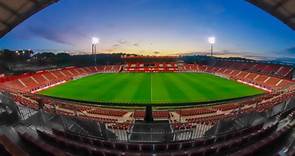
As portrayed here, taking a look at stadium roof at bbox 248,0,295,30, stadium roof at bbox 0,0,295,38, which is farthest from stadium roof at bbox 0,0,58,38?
stadium roof at bbox 248,0,295,30

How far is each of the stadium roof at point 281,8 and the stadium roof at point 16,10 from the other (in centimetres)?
608

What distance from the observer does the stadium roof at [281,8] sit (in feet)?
18.2

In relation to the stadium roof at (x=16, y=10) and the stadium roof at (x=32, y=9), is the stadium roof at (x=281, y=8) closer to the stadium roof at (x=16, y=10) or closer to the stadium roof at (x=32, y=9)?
the stadium roof at (x=32, y=9)

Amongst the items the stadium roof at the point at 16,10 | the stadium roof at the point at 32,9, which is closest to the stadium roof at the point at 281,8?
the stadium roof at the point at 32,9

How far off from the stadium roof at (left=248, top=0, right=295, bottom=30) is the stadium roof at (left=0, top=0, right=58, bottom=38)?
608 cm

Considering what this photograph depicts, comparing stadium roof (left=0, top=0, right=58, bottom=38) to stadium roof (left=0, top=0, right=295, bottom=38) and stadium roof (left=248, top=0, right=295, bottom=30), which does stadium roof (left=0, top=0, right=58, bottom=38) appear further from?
→ stadium roof (left=248, top=0, right=295, bottom=30)

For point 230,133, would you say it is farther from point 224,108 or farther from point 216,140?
point 224,108

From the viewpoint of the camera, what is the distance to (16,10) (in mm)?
5887

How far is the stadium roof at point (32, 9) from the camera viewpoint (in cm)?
558

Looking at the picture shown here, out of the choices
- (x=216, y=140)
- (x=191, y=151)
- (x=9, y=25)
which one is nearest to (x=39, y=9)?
(x=9, y=25)

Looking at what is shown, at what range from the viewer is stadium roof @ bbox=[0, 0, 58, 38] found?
560 centimetres

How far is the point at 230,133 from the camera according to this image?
6266 millimetres

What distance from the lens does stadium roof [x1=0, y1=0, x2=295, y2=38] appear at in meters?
5.58

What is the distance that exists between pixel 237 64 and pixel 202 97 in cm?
3572
